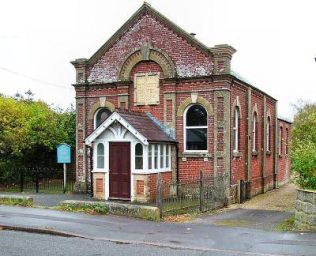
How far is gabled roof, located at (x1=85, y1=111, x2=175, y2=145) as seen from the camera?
18.8 metres

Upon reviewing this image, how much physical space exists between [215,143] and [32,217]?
342 inches

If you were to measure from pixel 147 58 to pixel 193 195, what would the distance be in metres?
6.38

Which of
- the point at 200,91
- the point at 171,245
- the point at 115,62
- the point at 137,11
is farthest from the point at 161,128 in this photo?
the point at 171,245

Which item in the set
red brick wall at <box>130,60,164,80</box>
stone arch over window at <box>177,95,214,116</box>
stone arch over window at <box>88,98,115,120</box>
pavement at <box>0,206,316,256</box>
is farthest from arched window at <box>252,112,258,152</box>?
pavement at <box>0,206,316,256</box>

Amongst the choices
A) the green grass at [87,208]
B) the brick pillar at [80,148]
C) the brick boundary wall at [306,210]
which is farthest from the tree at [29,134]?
the brick boundary wall at [306,210]

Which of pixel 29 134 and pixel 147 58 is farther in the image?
pixel 29 134

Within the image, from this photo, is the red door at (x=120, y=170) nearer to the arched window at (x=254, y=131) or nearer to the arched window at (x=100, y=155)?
the arched window at (x=100, y=155)

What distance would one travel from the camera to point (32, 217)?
46.2 ft

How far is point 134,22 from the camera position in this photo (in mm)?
22094

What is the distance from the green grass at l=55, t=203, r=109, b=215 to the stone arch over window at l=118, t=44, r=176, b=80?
24.5ft

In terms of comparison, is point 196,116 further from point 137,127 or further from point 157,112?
point 137,127

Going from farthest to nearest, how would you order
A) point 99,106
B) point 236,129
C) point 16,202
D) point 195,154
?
point 99,106 → point 236,129 → point 195,154 → point 16,202

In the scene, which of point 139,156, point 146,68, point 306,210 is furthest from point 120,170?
point 306,210

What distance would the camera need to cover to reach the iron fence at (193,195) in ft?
54.8
